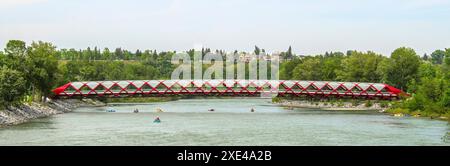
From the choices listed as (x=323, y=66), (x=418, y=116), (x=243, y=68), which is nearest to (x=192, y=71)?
(x=243, y=68)

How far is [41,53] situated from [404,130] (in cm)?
5277

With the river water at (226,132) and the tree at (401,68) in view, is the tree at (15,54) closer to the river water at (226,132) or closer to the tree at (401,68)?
the river water at (226,132)

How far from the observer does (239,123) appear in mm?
71500

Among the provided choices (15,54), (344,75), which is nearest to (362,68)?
(344,75)

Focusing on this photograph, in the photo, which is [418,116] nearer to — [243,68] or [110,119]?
[110,119]

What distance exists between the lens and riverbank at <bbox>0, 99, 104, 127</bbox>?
72.0 metres

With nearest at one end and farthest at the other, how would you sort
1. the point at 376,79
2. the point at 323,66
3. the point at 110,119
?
the point at 110,119
the point at 376,79
the point at 323,66

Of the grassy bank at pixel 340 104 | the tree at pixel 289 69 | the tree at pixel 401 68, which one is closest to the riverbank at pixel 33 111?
the grassy bank at pixel 340 104

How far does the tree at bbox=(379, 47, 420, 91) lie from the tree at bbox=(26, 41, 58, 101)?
50.9m

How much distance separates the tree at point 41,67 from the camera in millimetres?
92688

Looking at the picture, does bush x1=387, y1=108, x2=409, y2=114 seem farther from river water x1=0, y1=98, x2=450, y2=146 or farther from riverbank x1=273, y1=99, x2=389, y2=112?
river water x1=0, y1=98, x2=450, y2=146

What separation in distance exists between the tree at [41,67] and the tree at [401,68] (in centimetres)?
5088

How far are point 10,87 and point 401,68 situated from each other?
6277 cm
